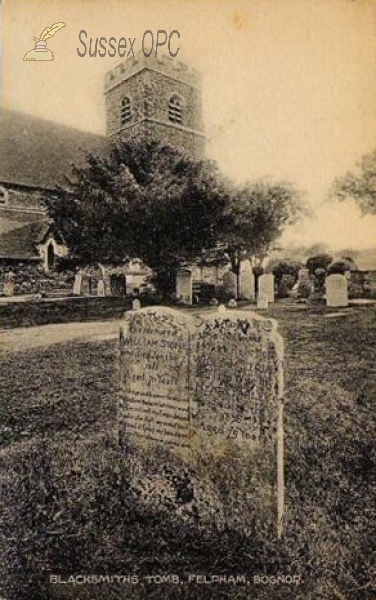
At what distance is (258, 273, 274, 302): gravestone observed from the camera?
230 centimetres

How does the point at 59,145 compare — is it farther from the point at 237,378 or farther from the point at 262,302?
the point at 237,378

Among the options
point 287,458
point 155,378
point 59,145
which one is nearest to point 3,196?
point 59,145

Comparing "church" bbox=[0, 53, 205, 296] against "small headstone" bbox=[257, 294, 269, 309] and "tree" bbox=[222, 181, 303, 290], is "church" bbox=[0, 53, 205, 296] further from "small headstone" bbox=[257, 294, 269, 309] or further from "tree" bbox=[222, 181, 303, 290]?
"small headstone" bbox=[257, 294, 269, 309]

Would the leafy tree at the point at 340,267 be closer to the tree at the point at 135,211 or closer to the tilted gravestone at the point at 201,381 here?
the tilted gravestone at the point at 201,381

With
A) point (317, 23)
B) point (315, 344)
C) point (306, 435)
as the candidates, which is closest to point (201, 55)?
point (317, 23)

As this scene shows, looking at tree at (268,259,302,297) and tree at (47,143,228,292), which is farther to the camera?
tree at (47,143,228,292)

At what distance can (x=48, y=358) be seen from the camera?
7.83ft

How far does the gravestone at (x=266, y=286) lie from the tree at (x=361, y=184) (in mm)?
480

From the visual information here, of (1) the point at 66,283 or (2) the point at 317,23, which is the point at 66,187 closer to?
(1) the point at 66,283

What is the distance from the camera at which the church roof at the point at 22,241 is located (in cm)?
238

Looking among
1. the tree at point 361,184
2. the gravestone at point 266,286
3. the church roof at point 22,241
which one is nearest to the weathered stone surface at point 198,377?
the gravestone at point 266,286

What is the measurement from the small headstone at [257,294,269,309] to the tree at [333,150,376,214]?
1.85 feet

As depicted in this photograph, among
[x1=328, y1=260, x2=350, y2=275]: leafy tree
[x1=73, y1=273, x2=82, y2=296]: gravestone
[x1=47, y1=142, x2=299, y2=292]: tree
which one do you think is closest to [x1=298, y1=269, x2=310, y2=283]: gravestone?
[x1=328, y1=260, x2=350, y2=275]: leafy tree

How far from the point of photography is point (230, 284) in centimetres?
238
